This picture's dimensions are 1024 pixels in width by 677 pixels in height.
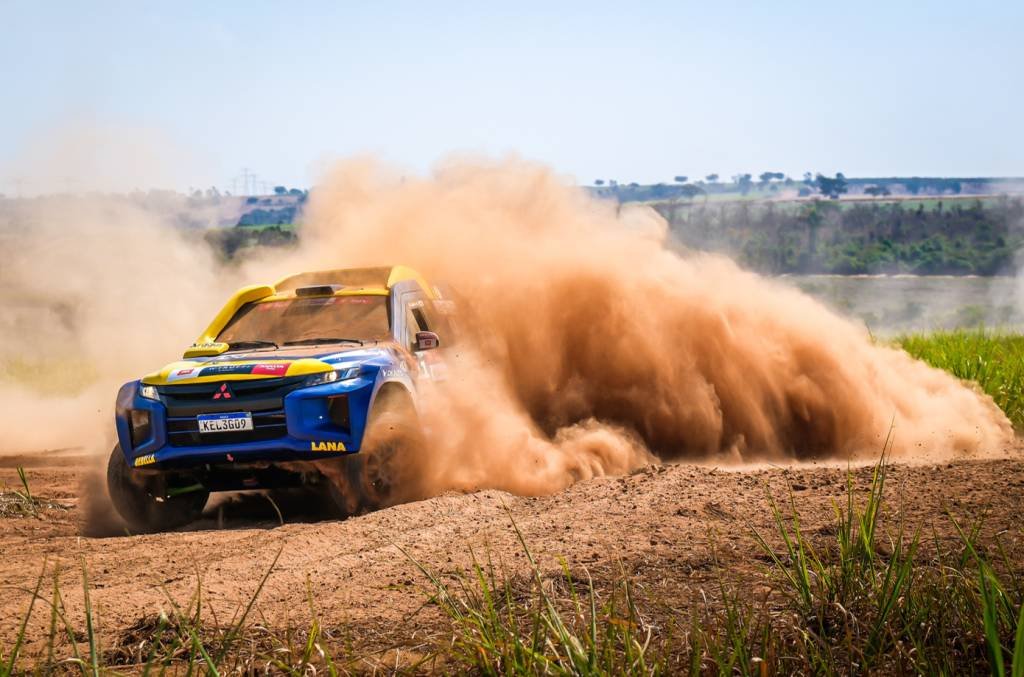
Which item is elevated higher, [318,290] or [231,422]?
[318,290]

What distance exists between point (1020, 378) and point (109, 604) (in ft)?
40.4

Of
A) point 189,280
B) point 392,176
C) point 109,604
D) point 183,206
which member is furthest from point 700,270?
point 183,206

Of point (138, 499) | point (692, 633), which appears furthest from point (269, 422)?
point (692, 633)

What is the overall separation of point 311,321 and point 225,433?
161 cm

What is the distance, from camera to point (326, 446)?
27.0 feet

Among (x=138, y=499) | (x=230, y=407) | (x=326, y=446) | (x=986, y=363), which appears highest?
(x=230, y=407)

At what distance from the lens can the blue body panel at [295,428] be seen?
821cm

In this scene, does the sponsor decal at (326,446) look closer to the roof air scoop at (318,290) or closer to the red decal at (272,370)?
the red decal at (272,370)

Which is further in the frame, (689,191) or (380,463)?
(689,191)

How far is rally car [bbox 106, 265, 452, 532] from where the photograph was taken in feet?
27.1

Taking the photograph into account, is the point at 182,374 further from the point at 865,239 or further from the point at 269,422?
the point at 865,239

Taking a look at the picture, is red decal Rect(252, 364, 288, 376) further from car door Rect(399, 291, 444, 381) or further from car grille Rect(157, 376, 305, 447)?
car door Rect(399, 291, 444, 381)

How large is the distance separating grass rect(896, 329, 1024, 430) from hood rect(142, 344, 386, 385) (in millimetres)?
8563

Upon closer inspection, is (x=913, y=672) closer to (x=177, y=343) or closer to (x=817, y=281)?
(x=177, y=343)
